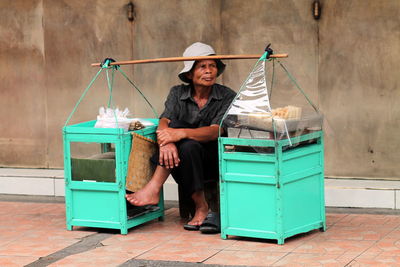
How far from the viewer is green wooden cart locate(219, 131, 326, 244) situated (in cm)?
552

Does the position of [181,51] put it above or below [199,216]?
above

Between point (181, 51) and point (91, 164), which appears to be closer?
point (91, 164)

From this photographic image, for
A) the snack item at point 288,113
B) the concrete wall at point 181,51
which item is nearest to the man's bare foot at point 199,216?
the snack item at point 288,113

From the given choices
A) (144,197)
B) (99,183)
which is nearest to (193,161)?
(144,197)

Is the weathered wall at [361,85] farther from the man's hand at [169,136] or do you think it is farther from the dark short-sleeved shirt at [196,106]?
the man's hand at [169,136]

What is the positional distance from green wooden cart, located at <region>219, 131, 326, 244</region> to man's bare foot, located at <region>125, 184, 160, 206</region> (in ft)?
2.09

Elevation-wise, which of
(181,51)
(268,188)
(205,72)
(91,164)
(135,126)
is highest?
(181,51)

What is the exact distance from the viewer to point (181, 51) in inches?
310

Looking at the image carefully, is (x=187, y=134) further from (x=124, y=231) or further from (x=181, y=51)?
(x=181, y=51)

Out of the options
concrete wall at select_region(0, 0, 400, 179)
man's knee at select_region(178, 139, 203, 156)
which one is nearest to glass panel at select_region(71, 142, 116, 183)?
man's knee at select_region(178, 139, 203, 156)

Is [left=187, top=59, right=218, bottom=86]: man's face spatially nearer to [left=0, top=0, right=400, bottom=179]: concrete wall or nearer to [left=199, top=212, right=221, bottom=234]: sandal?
[left=199, top=212, right=221, bottom=234]: sandal

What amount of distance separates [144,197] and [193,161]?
470 mm

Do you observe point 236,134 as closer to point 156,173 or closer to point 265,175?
point 265,175

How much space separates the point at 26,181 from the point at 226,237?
281 centimetres
